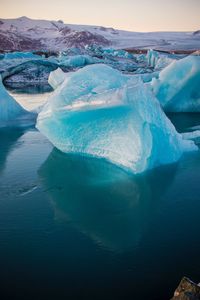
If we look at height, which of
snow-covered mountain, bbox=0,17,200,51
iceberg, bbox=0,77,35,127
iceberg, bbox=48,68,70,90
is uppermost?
snow-covered mountain, bbox=0,17,200,51

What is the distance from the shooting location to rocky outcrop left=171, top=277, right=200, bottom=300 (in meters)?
1.67

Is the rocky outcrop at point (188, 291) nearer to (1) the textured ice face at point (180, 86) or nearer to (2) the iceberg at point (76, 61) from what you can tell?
(1) the textured ice face at point (180, 86)

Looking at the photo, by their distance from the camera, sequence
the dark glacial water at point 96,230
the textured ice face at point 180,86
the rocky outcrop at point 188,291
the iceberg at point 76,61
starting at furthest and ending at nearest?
1. the iceberg at point 76,61
2. the textured ice face at point 180,86
3. the dark glacial water at point 96,230
4. the rocky outcrop at point 188,291

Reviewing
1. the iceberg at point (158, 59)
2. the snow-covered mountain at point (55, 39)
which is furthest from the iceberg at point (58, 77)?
the snow-covered mountain at point (55, 39)

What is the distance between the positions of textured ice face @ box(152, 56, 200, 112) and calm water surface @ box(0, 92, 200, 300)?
372 centimetres

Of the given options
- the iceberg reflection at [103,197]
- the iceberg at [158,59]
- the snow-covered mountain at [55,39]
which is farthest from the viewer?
the snow-covered mountain at [55,39]

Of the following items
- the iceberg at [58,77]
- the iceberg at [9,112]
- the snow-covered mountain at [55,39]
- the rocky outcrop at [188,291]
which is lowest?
the iceberg at [9,112]

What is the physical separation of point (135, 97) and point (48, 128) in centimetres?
150

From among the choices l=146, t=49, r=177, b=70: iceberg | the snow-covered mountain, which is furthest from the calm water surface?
the snow-covered mountain

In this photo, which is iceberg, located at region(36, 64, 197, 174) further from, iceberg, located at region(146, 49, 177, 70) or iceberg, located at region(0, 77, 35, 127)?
iceberg, located at region(146, 49, 177, 70)

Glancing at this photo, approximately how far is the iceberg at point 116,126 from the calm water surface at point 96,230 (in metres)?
0.21

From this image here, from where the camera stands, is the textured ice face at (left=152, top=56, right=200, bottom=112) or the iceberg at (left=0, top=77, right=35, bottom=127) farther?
the textured ice face at (left=152, top=56, right=200, bottom=112)

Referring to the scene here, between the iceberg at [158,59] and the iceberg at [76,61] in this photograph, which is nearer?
the iceberg at [158,59]

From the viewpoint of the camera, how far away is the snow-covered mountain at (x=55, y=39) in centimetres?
5768
